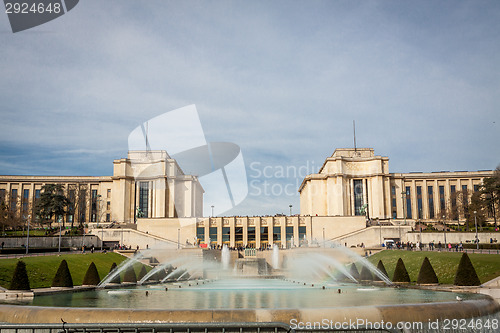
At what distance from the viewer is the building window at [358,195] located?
116562 millimetres

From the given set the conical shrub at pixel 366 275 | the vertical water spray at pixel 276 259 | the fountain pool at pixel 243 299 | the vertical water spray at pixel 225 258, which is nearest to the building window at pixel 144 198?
the vertical water spray at pixel 225 258

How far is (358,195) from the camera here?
117250mm

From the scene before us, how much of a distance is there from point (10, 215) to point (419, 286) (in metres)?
79.1

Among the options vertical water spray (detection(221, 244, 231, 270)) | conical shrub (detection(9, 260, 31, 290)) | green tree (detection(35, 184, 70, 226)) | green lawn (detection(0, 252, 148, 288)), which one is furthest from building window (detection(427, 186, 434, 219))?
conical shrub (detection(9, 260, 31, 290))

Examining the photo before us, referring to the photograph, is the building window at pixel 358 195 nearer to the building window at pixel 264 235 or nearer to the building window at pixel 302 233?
the building window at pixel 302 233

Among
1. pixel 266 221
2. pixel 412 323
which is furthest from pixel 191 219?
pixel 412 323

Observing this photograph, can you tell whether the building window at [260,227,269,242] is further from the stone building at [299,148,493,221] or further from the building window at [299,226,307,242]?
the stone building at [299,148,493,221]

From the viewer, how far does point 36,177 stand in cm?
12288

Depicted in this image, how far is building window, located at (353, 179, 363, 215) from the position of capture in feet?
382

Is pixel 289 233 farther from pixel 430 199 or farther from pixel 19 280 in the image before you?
pixel 19 280

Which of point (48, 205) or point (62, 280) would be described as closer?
point (62, 280)

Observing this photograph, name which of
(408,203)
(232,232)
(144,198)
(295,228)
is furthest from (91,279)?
(408,203)

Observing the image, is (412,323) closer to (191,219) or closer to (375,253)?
(375,253)

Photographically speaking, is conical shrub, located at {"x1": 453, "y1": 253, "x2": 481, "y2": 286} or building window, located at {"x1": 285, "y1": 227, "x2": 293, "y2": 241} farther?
building window, located at {"x1": 285, "y1": 227, "x2": 293, "y2": 241}
